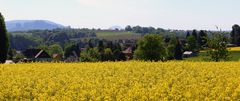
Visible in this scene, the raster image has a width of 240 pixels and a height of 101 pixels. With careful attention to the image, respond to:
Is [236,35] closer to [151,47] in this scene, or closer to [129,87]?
[151,47]

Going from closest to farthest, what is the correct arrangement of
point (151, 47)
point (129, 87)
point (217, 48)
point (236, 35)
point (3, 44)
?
point (129, 87) < point (3, 44) < point (217, 48) < point (151, 47) < point (236, 35)

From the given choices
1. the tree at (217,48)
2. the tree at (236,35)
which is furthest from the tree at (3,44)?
the tree at (236,35)

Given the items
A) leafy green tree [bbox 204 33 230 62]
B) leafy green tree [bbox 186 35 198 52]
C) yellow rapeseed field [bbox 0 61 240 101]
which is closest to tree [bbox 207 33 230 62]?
leafy green tree [bbox 204 33 230 62]

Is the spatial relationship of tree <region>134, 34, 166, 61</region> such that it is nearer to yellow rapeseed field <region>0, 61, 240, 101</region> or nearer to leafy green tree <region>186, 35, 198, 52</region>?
leafy green tree <region>186, 35, 198, 52</region>

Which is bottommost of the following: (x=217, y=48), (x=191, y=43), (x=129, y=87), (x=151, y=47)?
(x=191, y=43)

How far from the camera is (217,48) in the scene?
1913 inches

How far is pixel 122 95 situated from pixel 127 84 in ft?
8.48

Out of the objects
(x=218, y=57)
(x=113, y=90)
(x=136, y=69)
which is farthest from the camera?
(x=218, y=57)

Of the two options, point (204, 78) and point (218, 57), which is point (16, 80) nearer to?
point (204, 78)

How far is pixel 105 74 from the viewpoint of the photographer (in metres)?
18.5

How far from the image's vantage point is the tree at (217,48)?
4769cm

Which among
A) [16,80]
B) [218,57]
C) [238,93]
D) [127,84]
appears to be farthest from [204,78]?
[218,57]

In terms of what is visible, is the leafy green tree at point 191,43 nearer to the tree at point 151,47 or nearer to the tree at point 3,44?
the tree at point 151,47

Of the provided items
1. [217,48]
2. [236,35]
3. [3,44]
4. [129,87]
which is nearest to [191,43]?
[236,35]
